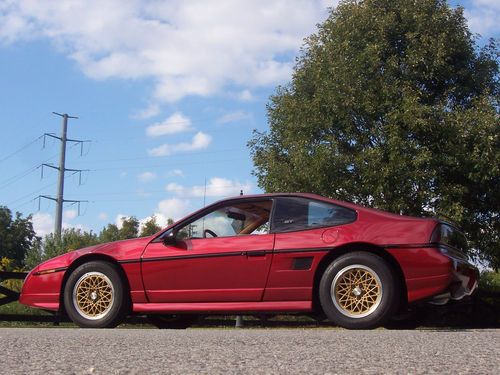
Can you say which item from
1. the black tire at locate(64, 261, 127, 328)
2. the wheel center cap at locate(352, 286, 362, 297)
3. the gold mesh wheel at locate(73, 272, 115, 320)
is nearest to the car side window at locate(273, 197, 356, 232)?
the wheel center cap at locate(352, 286, 362, 297)

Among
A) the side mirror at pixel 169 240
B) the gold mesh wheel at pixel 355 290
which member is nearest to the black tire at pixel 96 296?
the side mirror at pixel 169 240

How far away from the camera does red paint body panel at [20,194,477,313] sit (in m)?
5.96

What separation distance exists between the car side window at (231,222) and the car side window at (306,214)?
0.20 m

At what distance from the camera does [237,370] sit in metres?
3.18

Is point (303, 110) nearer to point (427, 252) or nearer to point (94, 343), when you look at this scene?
point (427, 252)

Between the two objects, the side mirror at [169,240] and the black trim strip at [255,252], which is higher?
the side mirror at [169,240]

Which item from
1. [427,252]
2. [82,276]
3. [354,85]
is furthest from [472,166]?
[82,276]

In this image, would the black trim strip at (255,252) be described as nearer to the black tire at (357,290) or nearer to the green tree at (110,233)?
the black tire at (357,290)

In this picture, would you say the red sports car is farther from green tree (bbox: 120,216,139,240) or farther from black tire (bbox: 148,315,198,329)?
green tree (bbox: 120,216,139,240)

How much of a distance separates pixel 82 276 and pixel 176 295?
1.07 metres

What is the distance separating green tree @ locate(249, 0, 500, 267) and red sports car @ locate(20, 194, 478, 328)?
7676 millimetres

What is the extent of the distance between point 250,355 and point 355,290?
98.8 inches

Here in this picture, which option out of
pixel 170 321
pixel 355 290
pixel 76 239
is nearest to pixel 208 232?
pixel 170 321

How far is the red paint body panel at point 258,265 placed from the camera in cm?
596
